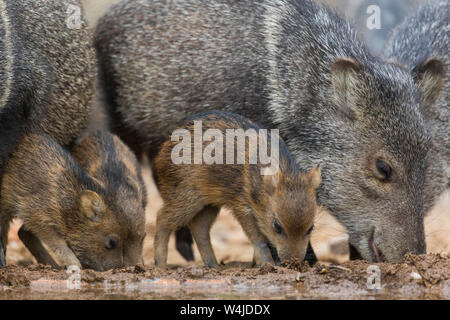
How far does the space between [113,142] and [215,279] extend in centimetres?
153

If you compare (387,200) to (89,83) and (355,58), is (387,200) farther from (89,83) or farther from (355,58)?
(89,83)

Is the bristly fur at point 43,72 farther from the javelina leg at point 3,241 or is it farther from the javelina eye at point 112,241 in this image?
the javelina eye at point 112,241

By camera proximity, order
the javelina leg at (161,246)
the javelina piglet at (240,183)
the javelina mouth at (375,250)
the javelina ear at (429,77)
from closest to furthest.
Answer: the javelina piglet at (240,183)
the javelina mouth at (375,250)
the javelina leg at (161,246)
the javelina ear at (429,77)

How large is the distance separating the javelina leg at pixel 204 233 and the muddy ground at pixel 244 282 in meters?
0.65

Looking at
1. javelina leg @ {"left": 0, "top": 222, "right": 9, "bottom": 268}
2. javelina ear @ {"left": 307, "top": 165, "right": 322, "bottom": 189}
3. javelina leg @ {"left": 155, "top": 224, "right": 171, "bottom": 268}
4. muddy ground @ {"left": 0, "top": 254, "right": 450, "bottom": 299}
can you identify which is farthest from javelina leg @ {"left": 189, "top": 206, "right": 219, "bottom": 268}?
javelina leg @ {"left": 0, "top": 222, "right": 9, "bottom": 268}

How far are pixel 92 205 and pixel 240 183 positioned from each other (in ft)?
3.36

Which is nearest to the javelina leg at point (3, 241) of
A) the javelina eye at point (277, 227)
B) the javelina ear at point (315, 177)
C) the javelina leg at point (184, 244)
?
the javelina leg at point (184, 244)

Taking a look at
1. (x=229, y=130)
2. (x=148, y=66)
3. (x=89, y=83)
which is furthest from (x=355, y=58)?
(x=89, y=83)

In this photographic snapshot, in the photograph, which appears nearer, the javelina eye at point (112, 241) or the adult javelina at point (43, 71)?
the javelina eye at point (112, 241)

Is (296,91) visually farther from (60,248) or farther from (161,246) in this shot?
(60,248)

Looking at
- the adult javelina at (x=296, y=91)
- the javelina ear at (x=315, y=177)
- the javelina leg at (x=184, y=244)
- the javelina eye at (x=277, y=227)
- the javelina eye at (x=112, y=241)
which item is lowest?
the javelina leg at (x=184, y=244)

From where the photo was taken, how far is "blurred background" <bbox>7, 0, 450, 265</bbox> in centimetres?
760

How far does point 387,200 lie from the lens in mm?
5996

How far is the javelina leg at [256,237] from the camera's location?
594 cm
